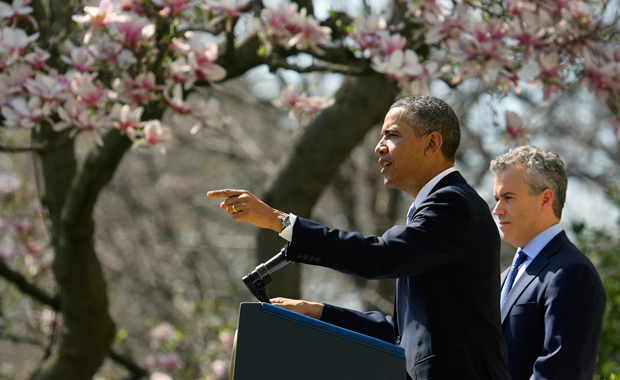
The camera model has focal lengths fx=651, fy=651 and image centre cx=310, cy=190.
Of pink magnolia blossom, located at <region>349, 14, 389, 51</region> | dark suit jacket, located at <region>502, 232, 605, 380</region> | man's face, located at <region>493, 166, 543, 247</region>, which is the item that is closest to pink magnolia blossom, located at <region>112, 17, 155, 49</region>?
pink magnolia blossom, located at <region>349, 14, 389, 51</region>

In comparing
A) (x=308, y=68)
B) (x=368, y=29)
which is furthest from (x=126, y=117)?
(x=368, y=29)

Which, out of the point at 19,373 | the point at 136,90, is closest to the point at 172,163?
the point at 19,373

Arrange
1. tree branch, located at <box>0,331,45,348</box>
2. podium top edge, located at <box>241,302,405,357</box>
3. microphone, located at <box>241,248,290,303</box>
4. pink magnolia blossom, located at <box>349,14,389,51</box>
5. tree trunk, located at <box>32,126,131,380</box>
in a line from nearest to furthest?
podium top edge, located at <box>241,302,405,357</box>
microphone, located at <box>241,248,290,303</box>
pink magnolia blossom, located at <box>349,14,389,51</box>
tree trunk, located at <box>32,126,131,380</box>
tree branch, located at <box>0,331,45,348</box>

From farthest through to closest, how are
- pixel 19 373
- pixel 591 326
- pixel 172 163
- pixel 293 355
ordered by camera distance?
pixel 172 163 → pixel 19 373 → pixel 591 326 → pixel 293 355

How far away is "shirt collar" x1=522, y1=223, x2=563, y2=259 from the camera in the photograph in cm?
239

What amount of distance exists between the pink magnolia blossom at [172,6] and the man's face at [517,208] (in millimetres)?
1608

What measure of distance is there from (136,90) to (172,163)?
6277 millimetres

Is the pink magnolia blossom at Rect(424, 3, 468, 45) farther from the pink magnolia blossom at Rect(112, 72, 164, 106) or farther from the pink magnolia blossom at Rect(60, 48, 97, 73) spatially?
the pink magnolia blossom at Rect(60, 48, 97, 73)

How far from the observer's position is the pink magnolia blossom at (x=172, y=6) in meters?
2.92

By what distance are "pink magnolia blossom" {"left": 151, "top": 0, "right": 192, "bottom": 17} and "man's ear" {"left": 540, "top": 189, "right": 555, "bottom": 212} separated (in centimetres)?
175

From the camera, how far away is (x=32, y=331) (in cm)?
566

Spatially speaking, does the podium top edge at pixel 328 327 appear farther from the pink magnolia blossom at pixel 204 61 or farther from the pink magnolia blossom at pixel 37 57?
the pink magnolia blossom at pixel 37 57

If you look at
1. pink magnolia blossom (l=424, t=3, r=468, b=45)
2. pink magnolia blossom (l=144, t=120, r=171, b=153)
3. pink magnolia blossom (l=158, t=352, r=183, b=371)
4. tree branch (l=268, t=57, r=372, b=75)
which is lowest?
pink magnolia blossom (l=158, t=352, r=183, b=371)

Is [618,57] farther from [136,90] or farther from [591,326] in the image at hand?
[136,90]
